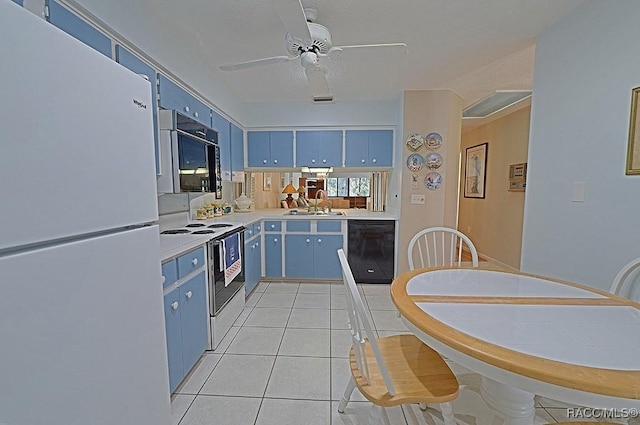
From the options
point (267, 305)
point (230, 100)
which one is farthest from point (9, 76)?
point (230, 100)

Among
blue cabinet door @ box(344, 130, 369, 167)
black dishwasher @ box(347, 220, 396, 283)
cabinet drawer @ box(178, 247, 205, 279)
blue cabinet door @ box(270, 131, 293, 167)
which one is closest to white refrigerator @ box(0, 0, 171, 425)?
cabinet drawer @ box(178, 247, 205, 279)

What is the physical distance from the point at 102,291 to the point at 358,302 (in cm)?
85

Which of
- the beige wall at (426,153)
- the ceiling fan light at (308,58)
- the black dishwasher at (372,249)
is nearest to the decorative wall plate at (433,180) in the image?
the beige wall at (426,153)

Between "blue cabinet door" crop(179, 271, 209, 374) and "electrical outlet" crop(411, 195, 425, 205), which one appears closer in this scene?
"blue cabinet door" crop(179, 271, 209, 374)

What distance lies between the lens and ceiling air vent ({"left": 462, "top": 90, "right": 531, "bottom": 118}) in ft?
11.7

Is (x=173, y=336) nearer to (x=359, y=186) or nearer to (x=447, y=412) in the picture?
(x=447, y=412)

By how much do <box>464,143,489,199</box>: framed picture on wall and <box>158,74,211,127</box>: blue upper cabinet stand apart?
15.3 feet

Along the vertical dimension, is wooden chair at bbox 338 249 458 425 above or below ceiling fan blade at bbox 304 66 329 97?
below

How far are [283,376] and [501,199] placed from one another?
4.33 m

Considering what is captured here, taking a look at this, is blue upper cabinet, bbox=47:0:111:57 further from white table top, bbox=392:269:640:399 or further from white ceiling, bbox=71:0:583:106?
white table top, bbox=392:269:640:399

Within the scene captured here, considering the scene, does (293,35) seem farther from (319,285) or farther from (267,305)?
(319,285)

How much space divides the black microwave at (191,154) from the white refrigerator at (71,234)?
86cm

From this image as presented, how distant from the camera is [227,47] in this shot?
2359 millimetres

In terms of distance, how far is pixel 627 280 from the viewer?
1.54m
